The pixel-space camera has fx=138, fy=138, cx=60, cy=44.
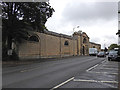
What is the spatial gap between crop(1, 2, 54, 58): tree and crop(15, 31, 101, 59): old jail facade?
4.55 metres

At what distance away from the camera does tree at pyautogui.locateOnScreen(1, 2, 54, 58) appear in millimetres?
20422

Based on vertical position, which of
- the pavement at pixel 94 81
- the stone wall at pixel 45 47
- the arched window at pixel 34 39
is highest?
the arched window at pixel 34 39

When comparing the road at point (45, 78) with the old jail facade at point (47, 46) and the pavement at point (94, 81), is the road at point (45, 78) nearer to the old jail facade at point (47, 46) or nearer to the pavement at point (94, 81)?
the pavement at point (94, 81)

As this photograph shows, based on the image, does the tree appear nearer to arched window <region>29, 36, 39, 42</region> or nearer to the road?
arched window <region>29, 36, 39, 42</region>

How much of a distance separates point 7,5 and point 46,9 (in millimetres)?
6120

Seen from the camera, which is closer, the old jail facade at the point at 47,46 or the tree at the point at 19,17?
the tree at the point at 19,17

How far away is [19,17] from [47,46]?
12.6 meters

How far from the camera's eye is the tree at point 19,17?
67.0ft

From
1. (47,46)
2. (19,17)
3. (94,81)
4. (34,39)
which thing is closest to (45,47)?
(47,46)

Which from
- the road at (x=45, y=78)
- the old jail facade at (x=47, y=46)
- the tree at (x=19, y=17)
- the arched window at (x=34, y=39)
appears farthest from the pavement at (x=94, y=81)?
the arched window at (x=34, y=39)

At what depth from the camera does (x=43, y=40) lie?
104 ft

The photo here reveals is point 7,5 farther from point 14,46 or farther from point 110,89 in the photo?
point 110,89

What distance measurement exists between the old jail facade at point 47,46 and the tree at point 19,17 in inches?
179

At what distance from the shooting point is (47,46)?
33.2 metres
